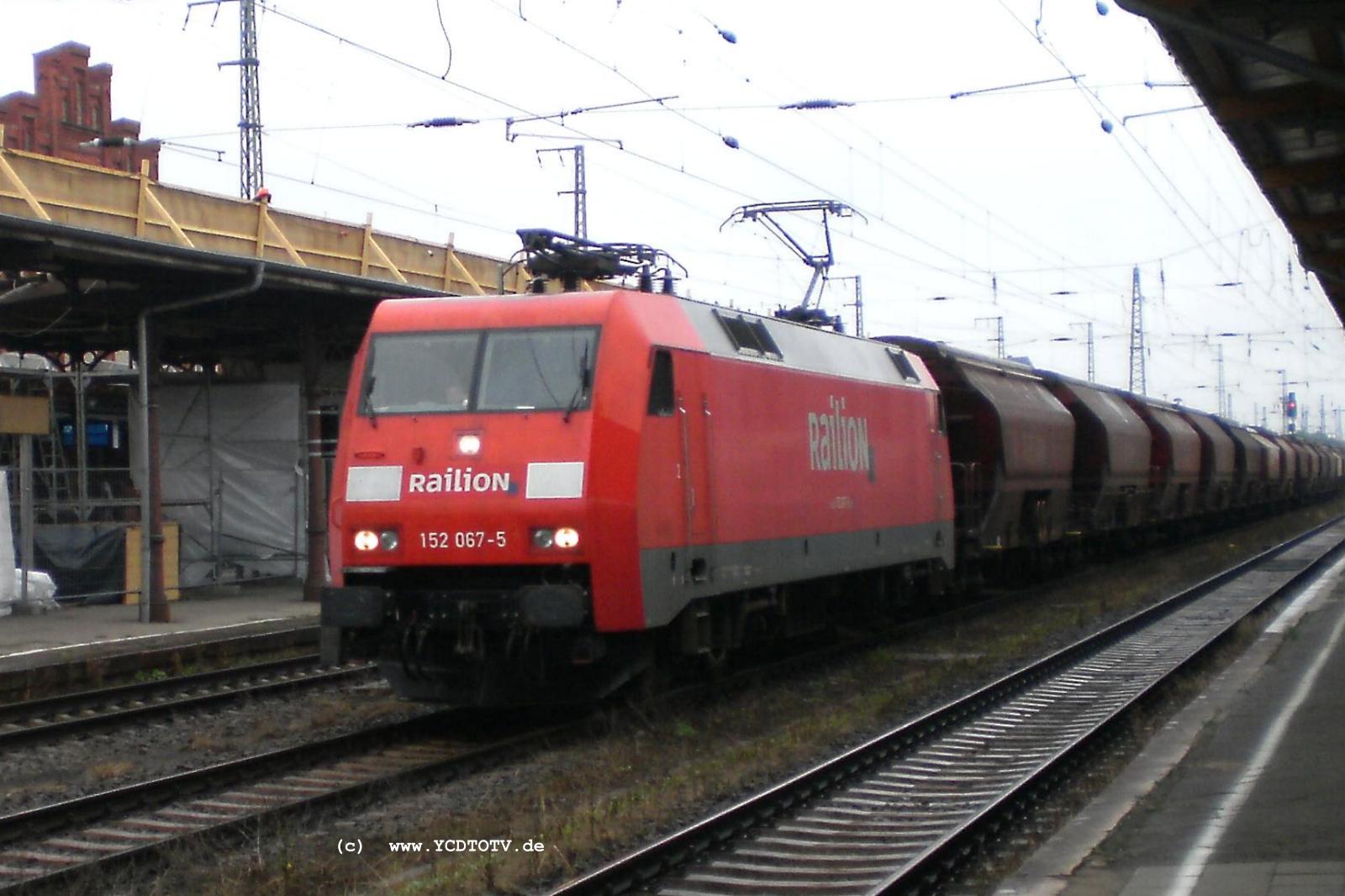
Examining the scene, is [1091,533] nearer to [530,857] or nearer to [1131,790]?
[1131,790]

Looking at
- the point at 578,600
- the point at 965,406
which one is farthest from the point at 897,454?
the point at 578,600

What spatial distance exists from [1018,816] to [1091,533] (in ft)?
66.7

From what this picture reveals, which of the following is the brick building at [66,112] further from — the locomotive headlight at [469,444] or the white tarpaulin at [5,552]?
the locomotive headlight at [469,444]

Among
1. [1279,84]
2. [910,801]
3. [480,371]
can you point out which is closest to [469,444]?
[480,371]

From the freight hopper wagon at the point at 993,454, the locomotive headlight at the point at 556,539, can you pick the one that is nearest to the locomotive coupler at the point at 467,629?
the locomotive headlight at the point at 556,539

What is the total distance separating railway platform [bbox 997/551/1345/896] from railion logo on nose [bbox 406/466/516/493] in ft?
14.5

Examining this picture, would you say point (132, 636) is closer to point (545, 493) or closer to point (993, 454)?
point (545, 493)

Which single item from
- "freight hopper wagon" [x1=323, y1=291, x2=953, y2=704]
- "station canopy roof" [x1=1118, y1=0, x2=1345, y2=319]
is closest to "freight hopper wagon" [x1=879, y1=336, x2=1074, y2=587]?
"station canopy roof" [x1=1118, y1=0, x2=1345, y2=319]

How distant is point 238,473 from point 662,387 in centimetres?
1491

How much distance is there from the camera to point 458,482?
35.0 ft

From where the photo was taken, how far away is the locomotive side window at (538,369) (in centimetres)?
1076

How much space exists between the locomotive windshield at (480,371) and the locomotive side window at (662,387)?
0.49 meters

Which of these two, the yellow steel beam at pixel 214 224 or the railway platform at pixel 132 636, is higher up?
the yellow steel beam at pixel 214 224

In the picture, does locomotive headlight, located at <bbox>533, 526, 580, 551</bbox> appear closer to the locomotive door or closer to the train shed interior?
the locomotive door
